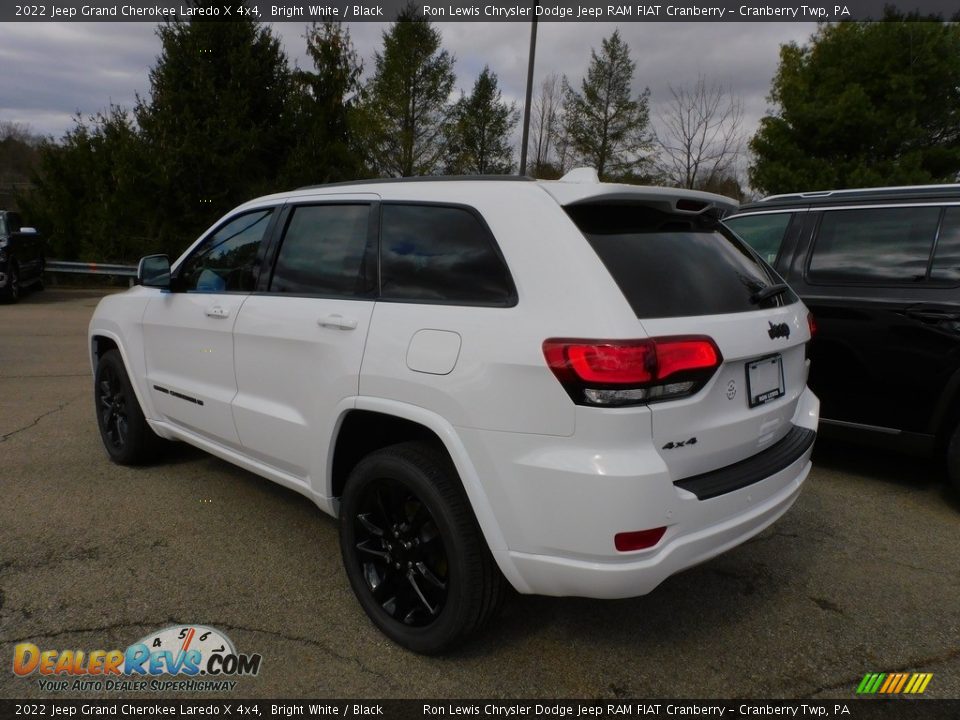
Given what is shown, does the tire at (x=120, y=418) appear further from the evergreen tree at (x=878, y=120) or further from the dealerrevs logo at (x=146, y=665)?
the evergreen tree at (x=878, y=120)

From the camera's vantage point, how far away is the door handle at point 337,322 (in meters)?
2.73

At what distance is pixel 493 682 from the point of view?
248cm

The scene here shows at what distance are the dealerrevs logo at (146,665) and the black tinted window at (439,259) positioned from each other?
1486 mm

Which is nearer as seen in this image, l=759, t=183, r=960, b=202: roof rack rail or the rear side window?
l=759, t=183, r=960, b=202: roof rack rail

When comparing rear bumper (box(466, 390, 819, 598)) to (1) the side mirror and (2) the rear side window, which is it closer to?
(1) the side mirror

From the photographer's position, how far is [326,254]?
308cm

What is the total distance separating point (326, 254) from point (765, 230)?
3326 mm

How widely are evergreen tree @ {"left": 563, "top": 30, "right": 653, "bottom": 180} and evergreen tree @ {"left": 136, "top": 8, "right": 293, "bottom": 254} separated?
40.3ft

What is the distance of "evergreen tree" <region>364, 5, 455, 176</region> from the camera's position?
21.1 meters

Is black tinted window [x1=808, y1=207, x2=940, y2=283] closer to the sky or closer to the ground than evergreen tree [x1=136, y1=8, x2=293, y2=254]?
closer to the ground

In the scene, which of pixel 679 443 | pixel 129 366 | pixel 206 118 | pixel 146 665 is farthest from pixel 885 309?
pixel 206 118

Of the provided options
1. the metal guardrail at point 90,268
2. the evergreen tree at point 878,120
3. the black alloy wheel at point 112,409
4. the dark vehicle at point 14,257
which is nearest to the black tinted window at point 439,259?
the black alloy wheel at point 112,409

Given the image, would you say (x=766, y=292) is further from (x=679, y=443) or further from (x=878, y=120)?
(x=878, y=120)

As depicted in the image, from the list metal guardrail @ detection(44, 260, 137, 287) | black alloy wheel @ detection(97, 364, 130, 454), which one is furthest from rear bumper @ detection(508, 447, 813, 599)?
metal guardrail @ detection(44, 260, 137, 287)
